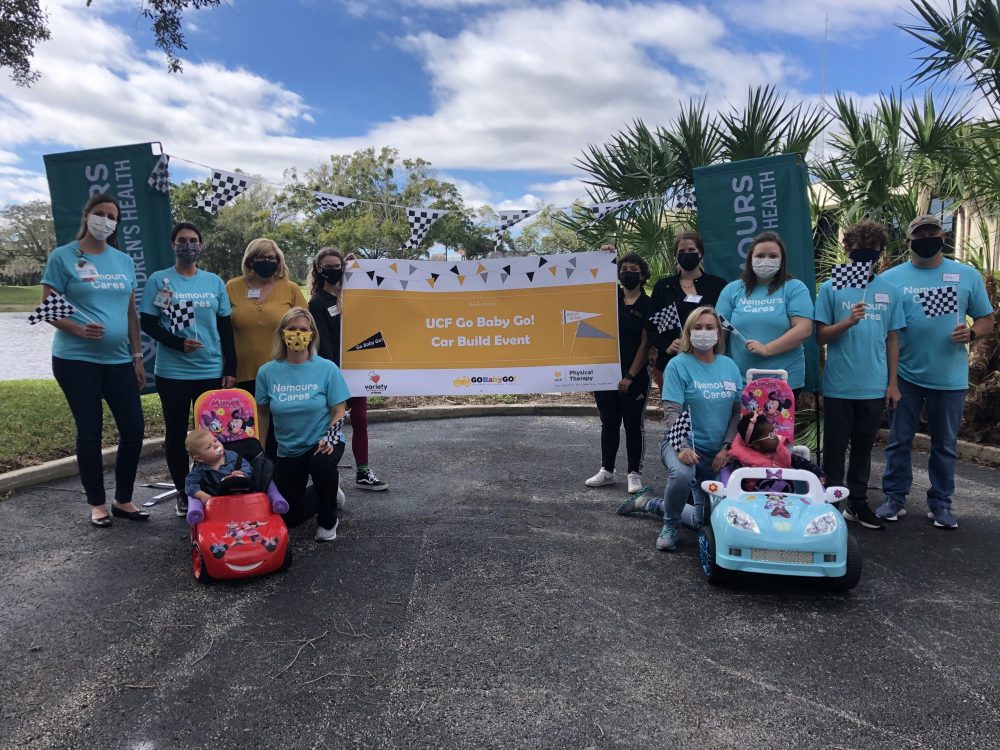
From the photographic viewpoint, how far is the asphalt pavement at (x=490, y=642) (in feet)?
8.52

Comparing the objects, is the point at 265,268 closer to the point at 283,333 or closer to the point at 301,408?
the point at 283,333

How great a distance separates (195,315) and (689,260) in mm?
3919

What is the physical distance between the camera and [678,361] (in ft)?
15.0

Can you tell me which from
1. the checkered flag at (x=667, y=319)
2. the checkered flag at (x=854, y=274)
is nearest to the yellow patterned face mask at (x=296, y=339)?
the checkered flag at (x=667, y=319)

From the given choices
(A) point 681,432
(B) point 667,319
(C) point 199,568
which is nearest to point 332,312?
(C) point 199,568

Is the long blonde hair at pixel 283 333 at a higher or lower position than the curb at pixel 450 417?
higher

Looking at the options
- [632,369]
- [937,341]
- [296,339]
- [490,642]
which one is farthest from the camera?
[632,369]

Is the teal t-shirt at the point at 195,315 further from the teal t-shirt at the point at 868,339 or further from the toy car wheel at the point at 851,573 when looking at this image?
the teal t-shirt at the point at 868,339

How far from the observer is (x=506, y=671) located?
9.78 feet

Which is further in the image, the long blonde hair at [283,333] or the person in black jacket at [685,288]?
the person in black jacket at [685,288]

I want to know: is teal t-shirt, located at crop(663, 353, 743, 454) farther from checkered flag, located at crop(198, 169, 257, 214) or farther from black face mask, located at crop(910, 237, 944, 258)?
checkered flag, located at crop(198, 169, 257, 214)

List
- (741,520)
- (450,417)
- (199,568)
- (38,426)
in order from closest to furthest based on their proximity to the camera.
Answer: (741,520) → (199,568) → (38,426) → (450,417)

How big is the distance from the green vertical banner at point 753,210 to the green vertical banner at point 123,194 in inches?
200

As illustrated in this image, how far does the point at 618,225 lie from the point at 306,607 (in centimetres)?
767
